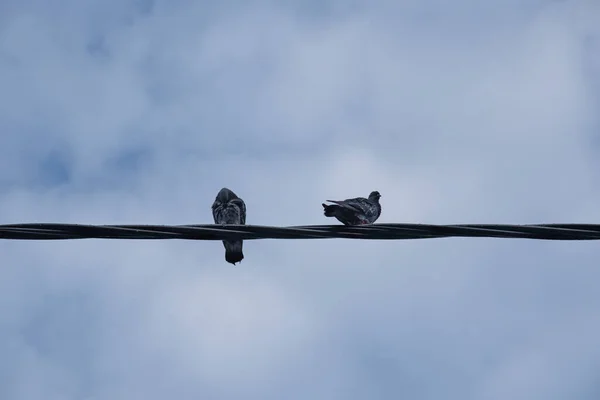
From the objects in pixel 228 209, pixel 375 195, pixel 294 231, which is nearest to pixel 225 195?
pixel 228 209

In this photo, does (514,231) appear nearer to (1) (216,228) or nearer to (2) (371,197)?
(1) (216,228)

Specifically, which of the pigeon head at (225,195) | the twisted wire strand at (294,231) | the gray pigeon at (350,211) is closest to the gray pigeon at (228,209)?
the pigeon head at (225,195)

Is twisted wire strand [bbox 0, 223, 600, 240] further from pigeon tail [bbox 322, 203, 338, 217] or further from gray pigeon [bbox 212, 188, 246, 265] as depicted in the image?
gray pigeon [bbox 212, 188, 246, 265]

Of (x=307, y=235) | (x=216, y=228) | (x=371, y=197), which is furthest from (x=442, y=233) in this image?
(x=371, y=197)

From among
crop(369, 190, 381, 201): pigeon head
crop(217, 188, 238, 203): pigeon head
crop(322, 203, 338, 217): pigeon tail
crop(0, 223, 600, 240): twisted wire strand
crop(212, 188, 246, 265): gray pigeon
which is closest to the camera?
crop(0, 223, 600, 240): twisted wire strand

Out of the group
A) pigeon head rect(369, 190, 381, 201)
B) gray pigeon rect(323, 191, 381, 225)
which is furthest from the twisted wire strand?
pigeon head rect(369, 190, 381, 201)

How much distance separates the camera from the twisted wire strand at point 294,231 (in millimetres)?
5883

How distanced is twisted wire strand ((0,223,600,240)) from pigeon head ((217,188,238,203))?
7.87 m

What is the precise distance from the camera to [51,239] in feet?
19.4

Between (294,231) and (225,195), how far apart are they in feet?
26.5

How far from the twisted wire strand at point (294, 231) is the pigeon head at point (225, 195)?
25.8 ft

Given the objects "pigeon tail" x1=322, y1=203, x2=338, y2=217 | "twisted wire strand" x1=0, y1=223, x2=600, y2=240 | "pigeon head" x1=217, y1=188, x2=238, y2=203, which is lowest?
"twisted wire strand" x1=0, y1=223, x2=600, y2=240

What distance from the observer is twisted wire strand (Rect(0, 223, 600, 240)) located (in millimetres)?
5883

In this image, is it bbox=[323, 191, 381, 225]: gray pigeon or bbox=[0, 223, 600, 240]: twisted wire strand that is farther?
bbox=[323, 191, 381, 225]: gray pigeon
